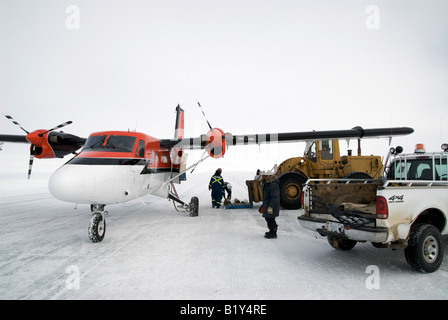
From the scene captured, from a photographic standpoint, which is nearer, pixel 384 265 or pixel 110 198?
pixel 384 265

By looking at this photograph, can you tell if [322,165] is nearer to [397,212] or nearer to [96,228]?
[397,212]

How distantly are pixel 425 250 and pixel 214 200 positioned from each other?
30.3 feet

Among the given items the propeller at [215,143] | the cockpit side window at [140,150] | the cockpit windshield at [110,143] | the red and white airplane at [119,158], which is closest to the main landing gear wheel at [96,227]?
the red and white airplane at [119,158]

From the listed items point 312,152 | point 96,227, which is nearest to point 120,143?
point 96,227

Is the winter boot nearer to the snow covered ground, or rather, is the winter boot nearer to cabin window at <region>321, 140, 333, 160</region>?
the snow covered ground

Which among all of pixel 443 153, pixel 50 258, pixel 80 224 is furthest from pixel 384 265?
pixel 80 224

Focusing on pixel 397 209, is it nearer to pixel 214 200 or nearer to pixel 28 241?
pixel 28 241

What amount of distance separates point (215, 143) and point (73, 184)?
5026 millimetres

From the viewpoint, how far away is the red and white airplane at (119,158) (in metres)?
6.02

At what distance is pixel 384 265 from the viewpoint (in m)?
4.49

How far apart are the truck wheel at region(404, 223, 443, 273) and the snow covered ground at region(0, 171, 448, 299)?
14cm

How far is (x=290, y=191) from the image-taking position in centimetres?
1100

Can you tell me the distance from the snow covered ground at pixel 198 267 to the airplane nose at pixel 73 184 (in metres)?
1.08

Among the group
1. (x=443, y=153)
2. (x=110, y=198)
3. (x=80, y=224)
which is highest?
(x=443, y=153)
